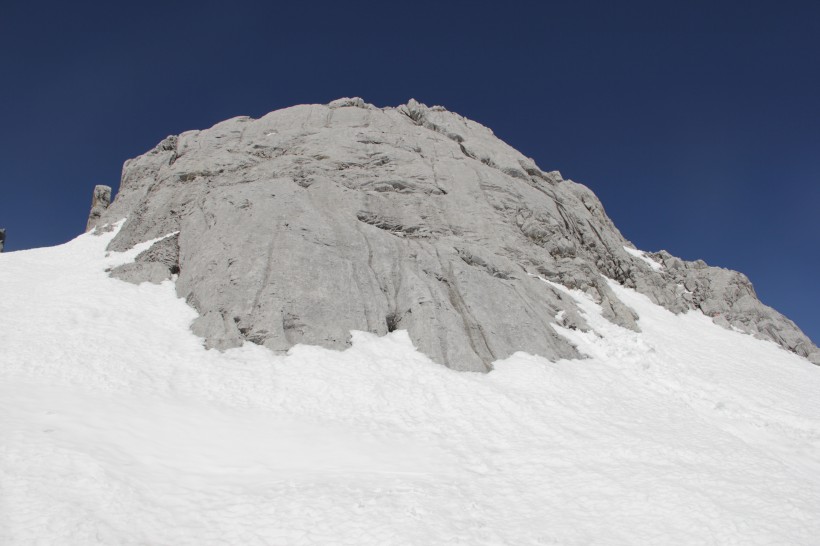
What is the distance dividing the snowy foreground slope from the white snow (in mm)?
28686

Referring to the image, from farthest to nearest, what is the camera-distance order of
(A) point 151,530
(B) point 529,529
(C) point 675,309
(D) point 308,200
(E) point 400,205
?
(C) point 675,309, (E) point 400,205, (D) point 308,200, (B) point 529,529, (A) point 151,530

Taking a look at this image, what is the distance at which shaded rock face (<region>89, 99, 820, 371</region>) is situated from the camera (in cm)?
2450

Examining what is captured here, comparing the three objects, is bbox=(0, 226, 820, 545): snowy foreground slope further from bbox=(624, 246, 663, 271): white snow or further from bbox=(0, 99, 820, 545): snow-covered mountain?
bbox=(624, 246, 663, 271): white snow

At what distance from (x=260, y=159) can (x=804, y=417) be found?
38297 millimetres

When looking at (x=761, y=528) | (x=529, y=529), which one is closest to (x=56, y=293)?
(x=529, y=529)

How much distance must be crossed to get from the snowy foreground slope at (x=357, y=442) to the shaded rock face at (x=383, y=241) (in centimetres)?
176

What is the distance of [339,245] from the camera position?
28.0 meters

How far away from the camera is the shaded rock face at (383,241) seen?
24500mm

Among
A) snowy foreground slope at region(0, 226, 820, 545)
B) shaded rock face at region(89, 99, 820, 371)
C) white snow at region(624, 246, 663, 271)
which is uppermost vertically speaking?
white snow at region(624, 246, 663, 271)

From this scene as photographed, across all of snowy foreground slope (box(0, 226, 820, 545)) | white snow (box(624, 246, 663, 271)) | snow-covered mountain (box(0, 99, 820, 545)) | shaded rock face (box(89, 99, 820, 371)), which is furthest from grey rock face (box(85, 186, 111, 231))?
white snow (box(624, 246, 663, 271))

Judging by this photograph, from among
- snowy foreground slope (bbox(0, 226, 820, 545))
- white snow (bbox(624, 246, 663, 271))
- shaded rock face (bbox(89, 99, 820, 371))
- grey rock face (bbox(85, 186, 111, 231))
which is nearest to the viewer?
snowy foreground slope (bbox(0, 226, 820, 545))

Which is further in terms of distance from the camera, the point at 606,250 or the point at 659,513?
the point at 606,250

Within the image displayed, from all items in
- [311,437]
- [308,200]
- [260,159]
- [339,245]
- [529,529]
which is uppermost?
[260,159]

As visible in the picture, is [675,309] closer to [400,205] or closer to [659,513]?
[400,205]
